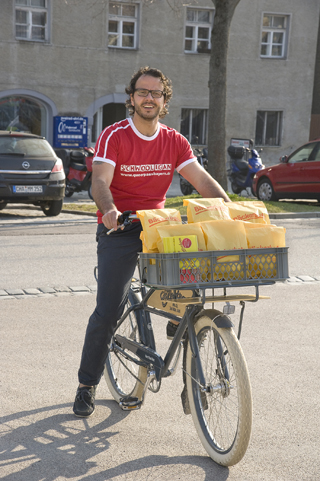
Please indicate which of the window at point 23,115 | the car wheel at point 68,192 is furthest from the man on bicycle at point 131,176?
the window at point 23,115

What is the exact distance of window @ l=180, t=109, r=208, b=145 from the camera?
28.2 m

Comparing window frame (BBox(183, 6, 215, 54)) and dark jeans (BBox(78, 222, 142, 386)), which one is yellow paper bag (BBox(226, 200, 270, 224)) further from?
window frame (BBox(183, 6, 215, 54))

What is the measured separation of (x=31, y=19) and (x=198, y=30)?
6668 millimetres

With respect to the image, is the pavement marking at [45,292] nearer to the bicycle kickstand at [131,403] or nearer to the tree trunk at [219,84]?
the bicycle kickstand at [131,403]

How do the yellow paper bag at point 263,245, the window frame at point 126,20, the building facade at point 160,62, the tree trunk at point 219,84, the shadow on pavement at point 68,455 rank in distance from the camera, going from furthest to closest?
the window frame at point 126,20 → the building facade at point 160,62 → the tree trunk at point 219,84 → the shadow on pavement at point 68,455 → the yellow paper bag at point 263,245

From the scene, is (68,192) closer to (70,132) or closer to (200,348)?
(70,132)

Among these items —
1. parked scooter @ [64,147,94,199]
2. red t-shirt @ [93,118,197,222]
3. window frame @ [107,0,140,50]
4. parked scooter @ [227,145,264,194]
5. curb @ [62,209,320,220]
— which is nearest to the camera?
red t-shirt @ [93,118,197,222]

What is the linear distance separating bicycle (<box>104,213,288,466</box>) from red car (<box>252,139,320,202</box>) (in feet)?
42.8

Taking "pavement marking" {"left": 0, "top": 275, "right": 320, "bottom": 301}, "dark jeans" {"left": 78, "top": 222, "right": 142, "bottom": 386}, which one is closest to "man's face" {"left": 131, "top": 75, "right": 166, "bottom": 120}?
"dark jeans" {"left": 78, "top": 222, "right": 142, "bottom": 386}

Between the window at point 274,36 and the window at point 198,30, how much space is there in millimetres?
2458

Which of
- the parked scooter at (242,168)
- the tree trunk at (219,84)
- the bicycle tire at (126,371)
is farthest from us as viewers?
the parked scooter at (242,168)

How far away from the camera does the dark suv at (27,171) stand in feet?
42.1

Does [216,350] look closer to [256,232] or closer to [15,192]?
[256,232]

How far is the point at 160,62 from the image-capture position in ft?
88.7
